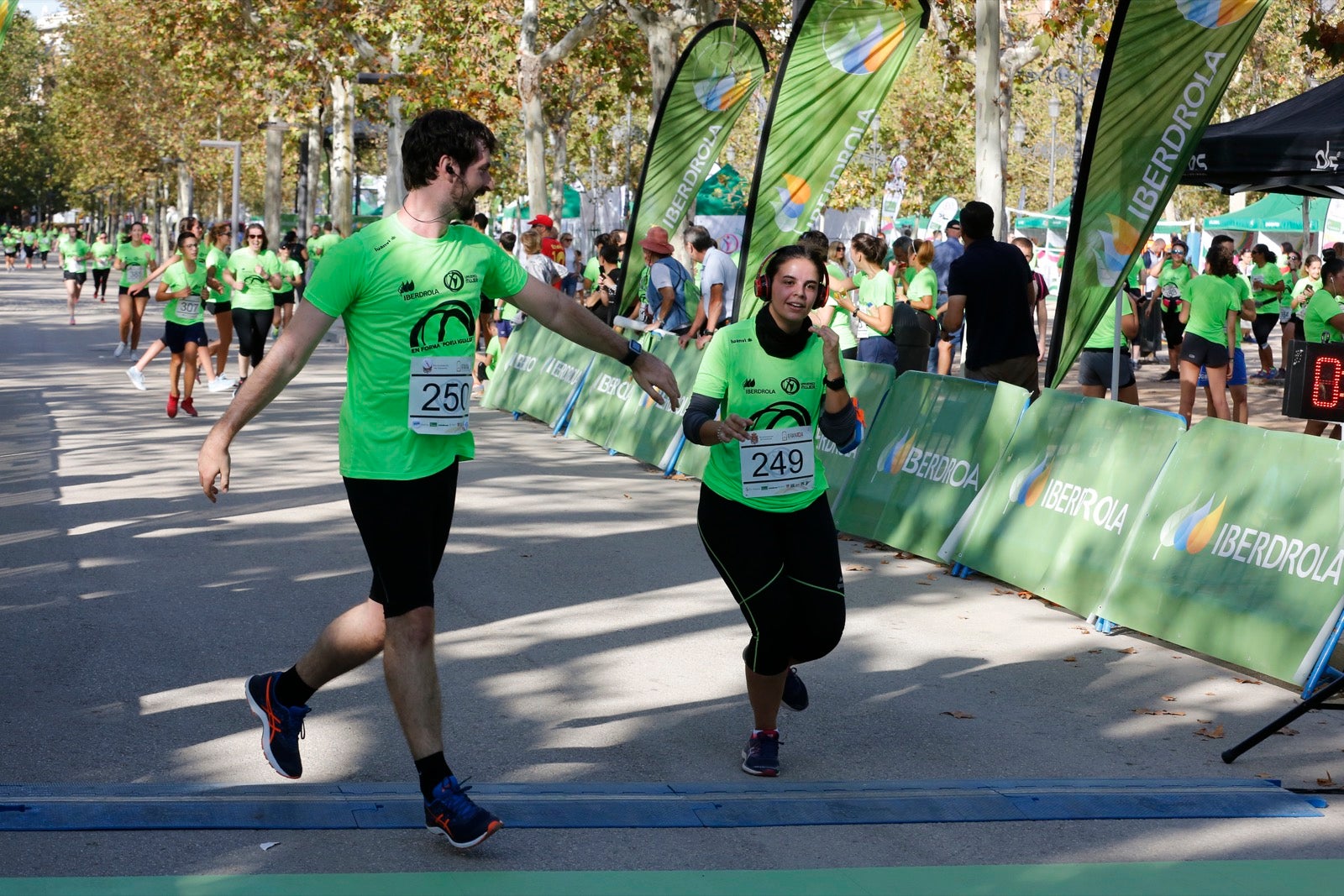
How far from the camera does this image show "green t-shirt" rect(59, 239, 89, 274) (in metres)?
32.2

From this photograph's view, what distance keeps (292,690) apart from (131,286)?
1859 centimetres

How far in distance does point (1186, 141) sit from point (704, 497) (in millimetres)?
4755

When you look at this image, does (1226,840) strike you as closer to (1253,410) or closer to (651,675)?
(651,675)

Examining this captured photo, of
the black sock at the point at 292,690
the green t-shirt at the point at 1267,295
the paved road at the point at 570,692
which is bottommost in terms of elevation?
the paved road at the point at 570,692

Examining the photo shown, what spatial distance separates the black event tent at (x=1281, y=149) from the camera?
11398 mm

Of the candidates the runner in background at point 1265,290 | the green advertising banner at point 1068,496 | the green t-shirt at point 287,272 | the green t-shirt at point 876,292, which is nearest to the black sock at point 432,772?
the green advertising banner at point 1068,496

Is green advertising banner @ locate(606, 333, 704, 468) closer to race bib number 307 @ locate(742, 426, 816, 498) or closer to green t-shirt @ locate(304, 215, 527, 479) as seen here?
race bib number 307 @ locate(742, 426, 816, 498)

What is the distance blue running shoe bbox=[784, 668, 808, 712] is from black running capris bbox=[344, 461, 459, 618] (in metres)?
1.76

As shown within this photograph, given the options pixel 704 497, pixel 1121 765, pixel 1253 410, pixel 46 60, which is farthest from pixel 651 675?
pixel 46 60

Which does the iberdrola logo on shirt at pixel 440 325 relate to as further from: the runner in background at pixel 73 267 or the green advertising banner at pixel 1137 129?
the runner in background at pixel 73 267

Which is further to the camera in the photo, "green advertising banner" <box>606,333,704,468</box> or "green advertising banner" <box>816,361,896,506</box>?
"green advertising banner" <box>606,333,704,468</box>

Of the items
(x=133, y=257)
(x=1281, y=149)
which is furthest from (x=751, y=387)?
(x=133, y=257)

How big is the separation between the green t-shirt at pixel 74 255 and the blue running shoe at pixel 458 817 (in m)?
30.2

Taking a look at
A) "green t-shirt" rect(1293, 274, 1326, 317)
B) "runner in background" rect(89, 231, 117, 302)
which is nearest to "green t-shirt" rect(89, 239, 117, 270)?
"runner in background" rect(89, 231, 117, 302)
